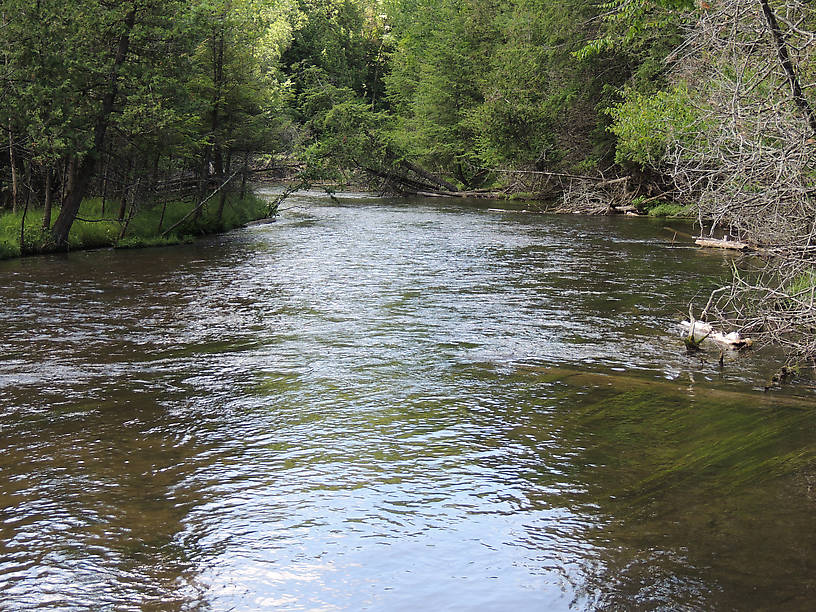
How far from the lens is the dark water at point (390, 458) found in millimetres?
5180

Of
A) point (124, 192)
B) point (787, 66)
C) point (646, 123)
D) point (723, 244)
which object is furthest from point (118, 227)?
point (787, 66)

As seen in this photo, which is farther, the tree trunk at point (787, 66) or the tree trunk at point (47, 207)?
the tree trunk at point (47, 207)

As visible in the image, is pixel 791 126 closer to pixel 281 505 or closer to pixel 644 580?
pixel 644 580

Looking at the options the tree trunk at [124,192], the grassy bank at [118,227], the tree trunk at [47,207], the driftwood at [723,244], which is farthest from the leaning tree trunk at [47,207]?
the driftwood at [723,244]

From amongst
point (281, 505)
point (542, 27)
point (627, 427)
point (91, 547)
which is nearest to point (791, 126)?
point (627, 427)

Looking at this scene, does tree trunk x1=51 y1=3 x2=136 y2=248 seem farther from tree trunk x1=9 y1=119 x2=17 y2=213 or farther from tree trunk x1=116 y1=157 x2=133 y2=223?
tree trunk x1=116 y1=157 x2=133 y2=223

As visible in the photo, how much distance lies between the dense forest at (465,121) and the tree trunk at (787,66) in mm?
19

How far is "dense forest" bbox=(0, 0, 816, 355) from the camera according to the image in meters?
8.57

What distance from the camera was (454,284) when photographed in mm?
16297

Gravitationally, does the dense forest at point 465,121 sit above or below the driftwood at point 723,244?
above

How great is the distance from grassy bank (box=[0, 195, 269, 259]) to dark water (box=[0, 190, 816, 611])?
4721mm

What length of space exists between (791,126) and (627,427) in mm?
3393

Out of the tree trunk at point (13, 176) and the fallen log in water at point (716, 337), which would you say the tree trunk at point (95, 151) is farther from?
the fallen log in water at point (716, 337)

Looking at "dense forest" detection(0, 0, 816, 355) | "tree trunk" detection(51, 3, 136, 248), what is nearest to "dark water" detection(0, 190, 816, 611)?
"dense forest" detection(0, 0, 816, 355)
